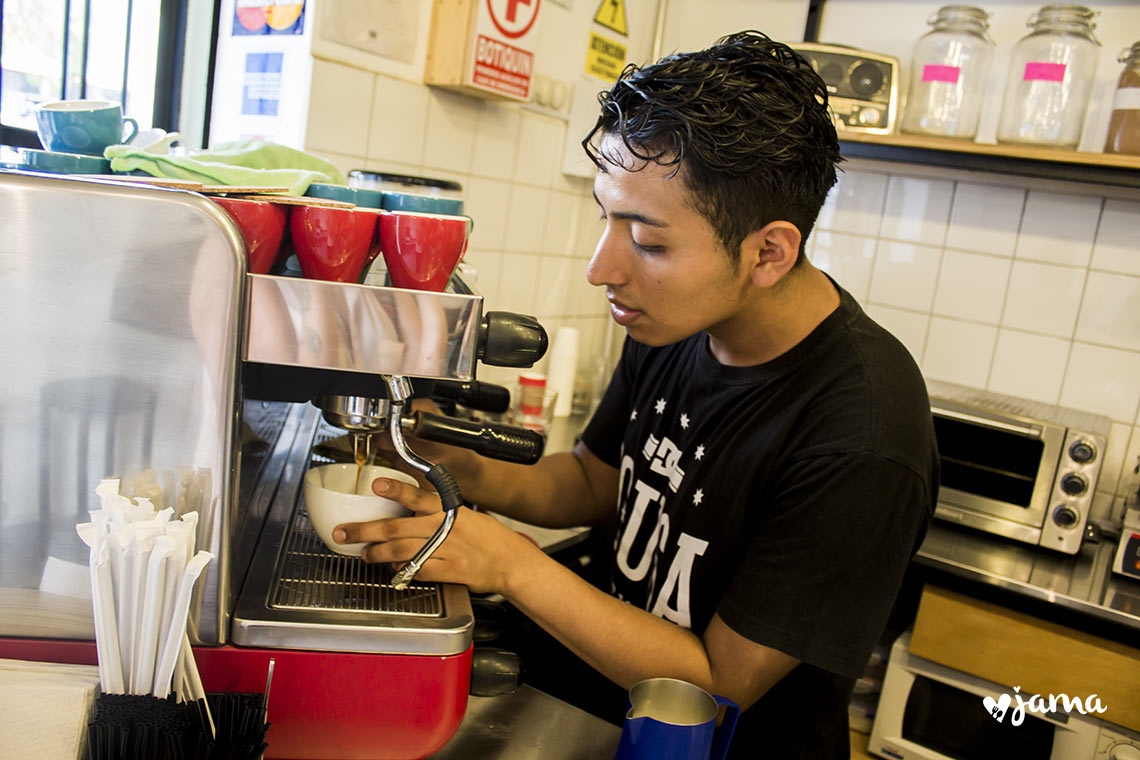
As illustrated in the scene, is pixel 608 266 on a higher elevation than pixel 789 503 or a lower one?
higher

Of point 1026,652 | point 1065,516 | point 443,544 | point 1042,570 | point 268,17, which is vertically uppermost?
point 268,17

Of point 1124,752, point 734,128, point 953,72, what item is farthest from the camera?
point 953,72

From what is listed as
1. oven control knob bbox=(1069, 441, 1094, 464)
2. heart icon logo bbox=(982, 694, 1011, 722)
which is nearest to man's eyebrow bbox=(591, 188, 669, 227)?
oven control knob bbox=(1069, 441, 1094, 464)

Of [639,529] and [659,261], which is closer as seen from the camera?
[659,261]

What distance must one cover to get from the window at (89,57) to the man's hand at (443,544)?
0.95 meters

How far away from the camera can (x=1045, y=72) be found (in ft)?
5.92

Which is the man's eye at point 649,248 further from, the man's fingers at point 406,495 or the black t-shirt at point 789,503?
the man's fingers at point 406,495

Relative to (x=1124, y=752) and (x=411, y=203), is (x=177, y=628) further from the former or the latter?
(x=1124, y=752)

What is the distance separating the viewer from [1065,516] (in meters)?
1.73

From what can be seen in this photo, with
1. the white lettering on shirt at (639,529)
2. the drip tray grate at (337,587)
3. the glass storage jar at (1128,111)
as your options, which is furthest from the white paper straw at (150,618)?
the glass storage jar at (1128,111)

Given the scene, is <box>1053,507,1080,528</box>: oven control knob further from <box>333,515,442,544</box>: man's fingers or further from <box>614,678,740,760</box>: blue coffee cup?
<box>333,515,442,544</box>: man's fingers

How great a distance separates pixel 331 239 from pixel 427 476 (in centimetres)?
20

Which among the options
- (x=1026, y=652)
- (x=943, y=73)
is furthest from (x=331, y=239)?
(x=943, y=73)

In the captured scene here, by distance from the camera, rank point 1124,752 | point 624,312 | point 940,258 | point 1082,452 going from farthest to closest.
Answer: point 940,258 < point 1082,452 < point 1124,752 < point 624,312
